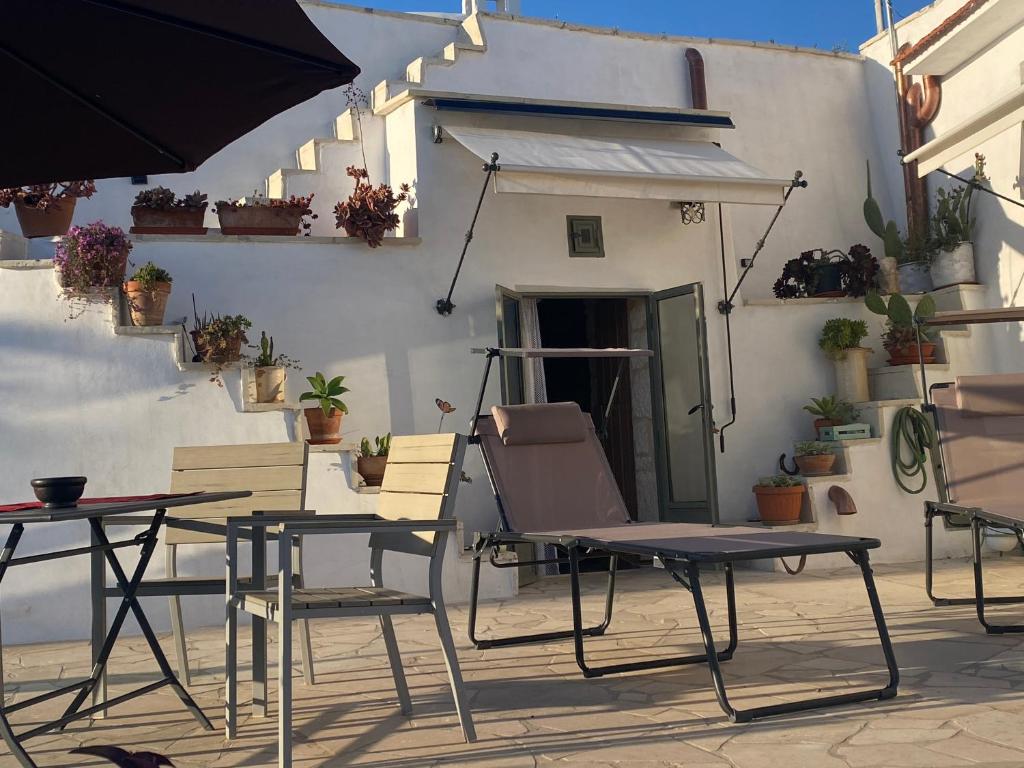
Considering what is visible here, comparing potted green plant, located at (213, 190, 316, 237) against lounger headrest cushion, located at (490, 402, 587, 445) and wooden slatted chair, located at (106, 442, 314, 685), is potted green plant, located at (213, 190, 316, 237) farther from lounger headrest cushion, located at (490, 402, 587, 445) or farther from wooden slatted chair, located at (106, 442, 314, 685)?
wooden slatted chair, located at (106, 442, 314, 685)

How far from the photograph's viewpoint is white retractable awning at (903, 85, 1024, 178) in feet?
18.7

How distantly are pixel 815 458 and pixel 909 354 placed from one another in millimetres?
1210

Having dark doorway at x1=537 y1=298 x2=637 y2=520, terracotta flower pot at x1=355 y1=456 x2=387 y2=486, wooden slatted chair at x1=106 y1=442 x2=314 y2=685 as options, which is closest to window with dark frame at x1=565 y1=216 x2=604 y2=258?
dark doorway at x1=537 y1=298 x2=637 y2=520

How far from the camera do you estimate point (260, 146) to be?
8719 mm

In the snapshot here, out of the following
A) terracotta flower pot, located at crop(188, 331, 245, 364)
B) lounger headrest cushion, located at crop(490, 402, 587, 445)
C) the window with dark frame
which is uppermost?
the window with dark frame

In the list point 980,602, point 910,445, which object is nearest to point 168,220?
point 980,602

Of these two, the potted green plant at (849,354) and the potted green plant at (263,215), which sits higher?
the potted green plant at (263,215)

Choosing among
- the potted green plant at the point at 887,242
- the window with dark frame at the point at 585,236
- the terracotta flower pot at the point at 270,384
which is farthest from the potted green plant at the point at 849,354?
the terracotta flower pot at the point at 270,384

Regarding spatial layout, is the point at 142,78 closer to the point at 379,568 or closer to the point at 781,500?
the point at 379,568

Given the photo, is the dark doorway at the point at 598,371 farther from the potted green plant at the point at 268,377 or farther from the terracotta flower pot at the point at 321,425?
the potted green plant at the point at 268,377

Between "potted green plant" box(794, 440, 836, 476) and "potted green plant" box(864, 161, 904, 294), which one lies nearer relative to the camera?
"potted green plant" box(794, 440, 836, 476)

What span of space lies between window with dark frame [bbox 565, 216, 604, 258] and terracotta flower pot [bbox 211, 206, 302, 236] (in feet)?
6.35

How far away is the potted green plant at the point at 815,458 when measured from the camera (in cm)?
765

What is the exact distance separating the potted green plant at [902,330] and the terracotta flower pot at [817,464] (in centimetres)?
106
